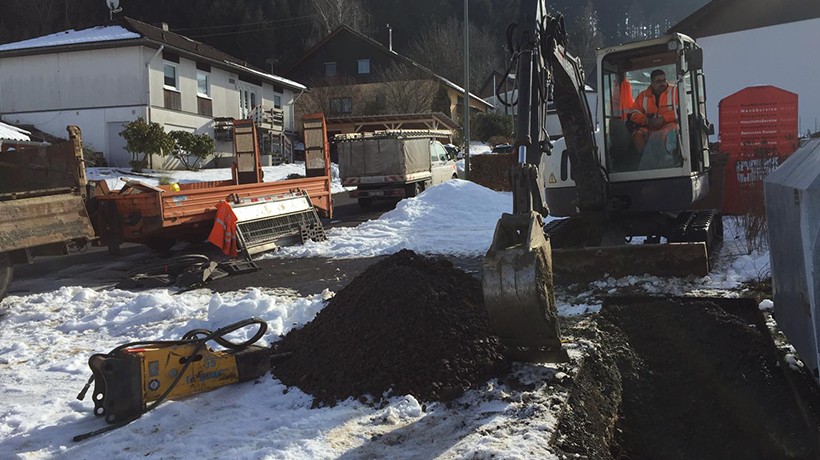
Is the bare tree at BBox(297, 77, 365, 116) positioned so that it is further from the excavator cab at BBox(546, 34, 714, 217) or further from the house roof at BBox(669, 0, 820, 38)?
the excavator cab at BBox(546, 34, 714, 217)

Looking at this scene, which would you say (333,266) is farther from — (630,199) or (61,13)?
(61,13)

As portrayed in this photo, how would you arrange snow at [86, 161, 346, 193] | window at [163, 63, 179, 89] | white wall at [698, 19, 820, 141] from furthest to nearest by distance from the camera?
window at [163, 63, 179, 89] < snow at [86, 161, 346, 193] < white wall at [698, 19, 820, 141]

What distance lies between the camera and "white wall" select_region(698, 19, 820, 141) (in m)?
22.5

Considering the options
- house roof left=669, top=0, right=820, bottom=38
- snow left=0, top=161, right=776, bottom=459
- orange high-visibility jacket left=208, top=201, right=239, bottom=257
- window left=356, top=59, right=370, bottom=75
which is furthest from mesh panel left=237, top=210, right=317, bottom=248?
window left=356, top=59, right=370, bottom=75

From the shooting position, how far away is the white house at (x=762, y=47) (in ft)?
73.9

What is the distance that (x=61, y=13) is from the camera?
54.1m

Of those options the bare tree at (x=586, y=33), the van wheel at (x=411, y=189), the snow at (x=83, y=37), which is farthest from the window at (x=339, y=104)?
the bare tree at (x=586, y=33)

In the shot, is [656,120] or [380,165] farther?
[380,165]

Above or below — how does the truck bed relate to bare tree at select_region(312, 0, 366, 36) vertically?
below

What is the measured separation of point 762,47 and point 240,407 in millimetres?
25001

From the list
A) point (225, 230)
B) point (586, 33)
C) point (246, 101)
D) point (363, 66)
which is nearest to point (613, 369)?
point (225, 230)

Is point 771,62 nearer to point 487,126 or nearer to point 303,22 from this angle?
point 487,126

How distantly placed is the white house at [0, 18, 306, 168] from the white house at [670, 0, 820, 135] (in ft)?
75.6

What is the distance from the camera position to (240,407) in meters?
4.39
